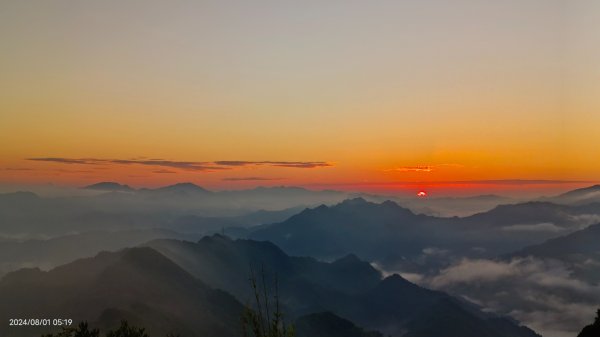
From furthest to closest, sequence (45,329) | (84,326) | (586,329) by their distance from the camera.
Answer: (45,329)
(586,329)
(84,326)

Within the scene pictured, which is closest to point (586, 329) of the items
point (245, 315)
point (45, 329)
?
point (245, 315)

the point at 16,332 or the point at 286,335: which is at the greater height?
the point at 286,335

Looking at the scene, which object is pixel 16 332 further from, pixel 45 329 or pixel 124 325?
pixel 124 325

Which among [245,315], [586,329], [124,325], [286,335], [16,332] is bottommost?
[16,332]

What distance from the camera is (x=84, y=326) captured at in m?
23.5

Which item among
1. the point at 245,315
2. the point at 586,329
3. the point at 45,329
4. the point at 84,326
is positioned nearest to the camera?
the point at 245,315

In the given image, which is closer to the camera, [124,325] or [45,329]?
[124,325]

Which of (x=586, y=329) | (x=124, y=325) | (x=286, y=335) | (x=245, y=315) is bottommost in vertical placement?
(x=586, y=329)

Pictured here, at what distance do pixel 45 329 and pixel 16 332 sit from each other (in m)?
15.9

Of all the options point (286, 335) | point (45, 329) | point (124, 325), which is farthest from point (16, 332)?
point (286, 335)

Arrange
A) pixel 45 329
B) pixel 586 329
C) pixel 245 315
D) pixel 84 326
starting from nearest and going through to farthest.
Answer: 1. pixel 245 315
2. pixel 84 326
3. pixel 586 329
4. pixel 45 329

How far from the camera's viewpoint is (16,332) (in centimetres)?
19962

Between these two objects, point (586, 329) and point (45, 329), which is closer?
point (586, 329)

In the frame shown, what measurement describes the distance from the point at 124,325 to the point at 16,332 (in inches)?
8793
